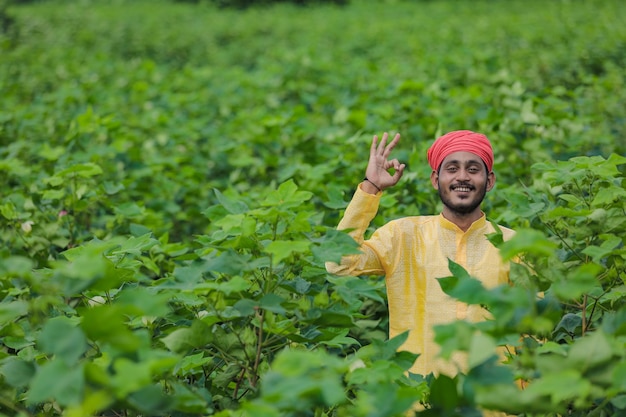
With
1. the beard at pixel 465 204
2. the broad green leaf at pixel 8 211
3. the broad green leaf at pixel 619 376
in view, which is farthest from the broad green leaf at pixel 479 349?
the broad green leaf at pixel 8 211

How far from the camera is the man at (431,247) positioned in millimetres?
2250

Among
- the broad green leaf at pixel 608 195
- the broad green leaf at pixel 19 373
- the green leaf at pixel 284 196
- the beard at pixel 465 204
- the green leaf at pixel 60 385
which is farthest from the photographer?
the beard at pixel 465 204

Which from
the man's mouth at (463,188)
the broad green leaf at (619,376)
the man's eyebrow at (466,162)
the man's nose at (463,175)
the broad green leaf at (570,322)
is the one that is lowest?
the broad green leaf at (570,322)

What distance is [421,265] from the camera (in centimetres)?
232

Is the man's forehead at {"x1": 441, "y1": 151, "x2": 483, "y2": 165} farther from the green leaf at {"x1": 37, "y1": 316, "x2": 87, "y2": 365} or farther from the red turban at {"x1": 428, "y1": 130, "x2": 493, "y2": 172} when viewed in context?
the green leaf at {"x1": 37, "y1": 316, "x2": 87, "y2": 365}

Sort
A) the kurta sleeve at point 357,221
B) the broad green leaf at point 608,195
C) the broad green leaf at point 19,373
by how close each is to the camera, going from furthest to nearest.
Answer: the kurta sleeve at point 357,221 → the broad green leaf at point 608,195 → the broad green leaf at point 19,373

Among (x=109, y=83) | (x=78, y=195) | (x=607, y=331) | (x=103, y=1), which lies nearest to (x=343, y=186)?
(x=78, y=195)

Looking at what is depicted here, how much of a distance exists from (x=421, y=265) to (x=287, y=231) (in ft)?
2.01

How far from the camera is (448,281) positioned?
161 cm

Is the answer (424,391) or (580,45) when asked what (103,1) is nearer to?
(580,45)

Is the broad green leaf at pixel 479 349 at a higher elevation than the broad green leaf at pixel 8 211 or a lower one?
higher

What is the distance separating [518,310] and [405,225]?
41.2 inches

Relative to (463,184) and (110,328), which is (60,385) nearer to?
(110,328)

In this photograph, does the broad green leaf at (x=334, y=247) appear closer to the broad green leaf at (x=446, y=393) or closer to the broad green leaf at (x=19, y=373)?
the broad green leaf at (x=446, y=393)
